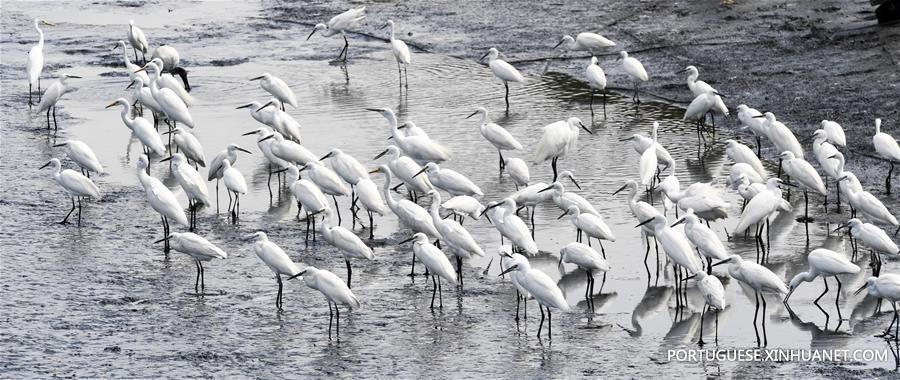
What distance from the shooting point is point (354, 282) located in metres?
12.8

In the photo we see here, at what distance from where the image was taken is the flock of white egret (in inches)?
462

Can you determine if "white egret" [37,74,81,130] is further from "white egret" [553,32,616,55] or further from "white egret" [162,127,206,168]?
"white egret" [553,32,616,55]

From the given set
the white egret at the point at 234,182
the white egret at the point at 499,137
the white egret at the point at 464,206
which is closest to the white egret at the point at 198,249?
the white egret at the point at 234,182

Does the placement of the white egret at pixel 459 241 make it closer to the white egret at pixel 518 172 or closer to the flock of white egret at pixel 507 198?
the flock of white egret at pixel 507 198

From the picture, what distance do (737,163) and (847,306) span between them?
12.0 feet

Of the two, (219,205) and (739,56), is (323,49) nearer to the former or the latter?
(739,56)

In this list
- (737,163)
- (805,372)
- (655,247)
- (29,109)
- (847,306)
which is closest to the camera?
(805,372)

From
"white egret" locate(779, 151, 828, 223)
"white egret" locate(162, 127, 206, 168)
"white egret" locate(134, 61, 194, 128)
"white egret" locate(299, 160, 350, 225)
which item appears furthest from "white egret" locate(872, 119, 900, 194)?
"white egret" locate(134, 61, 194, 128)

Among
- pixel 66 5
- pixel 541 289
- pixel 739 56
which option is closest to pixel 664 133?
pixel 739 56

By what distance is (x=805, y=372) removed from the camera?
34.1 feet

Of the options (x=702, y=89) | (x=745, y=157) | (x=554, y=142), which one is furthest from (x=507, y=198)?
(x=702, y=89)

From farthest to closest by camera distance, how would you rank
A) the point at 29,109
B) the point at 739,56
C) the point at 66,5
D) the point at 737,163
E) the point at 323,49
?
1. the point at 66,5
2. the point at 323,49
3. the point at 739,56
4. the point at 29,109
5. the point at 737,163

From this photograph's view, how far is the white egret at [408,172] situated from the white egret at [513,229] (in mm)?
1871

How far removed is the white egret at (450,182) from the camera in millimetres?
14703
